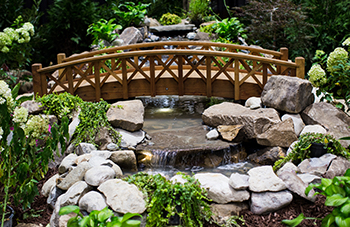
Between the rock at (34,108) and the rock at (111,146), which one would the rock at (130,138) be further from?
the rock at (34,108)

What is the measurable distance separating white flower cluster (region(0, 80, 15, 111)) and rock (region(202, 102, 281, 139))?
424 cm

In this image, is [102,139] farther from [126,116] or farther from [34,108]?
[34,108]

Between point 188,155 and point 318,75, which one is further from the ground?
point 318,75

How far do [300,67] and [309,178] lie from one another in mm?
3405

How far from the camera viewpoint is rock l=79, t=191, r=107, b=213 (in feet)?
13.4

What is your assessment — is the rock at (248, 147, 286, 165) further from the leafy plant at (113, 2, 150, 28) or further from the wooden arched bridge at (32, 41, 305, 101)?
the leafy plant at (113, 2, 150, 28)

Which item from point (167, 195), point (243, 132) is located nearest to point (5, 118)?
point (167, 195)

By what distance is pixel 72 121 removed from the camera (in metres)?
6.63

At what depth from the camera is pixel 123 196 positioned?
4.12m

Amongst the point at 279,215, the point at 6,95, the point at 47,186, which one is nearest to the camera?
the point at 6,95

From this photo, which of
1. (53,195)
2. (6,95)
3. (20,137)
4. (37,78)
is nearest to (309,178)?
(53,195)

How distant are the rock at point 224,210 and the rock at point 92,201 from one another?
1331 millimetres

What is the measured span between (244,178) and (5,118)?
2930mm

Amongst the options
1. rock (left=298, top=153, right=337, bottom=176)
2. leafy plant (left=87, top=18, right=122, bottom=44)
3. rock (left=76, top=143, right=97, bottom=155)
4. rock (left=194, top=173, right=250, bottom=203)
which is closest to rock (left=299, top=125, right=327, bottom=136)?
rock (left=298, top=153, right=337, bottom=176)
